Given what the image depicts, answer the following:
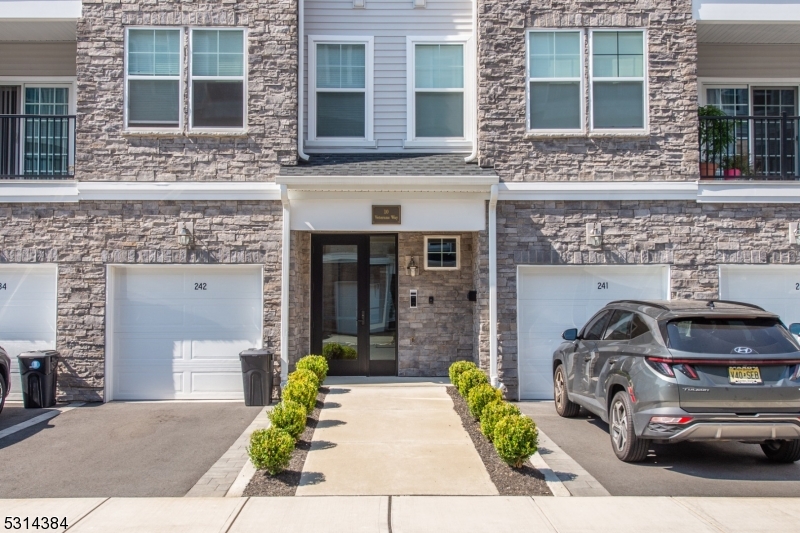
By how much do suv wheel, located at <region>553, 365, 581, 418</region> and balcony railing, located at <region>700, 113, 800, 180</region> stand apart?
4.61m

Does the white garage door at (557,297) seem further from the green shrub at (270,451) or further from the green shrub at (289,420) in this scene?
the green shrub at (270,451)

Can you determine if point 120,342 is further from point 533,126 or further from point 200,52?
point 533,126

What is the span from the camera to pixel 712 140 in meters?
11.7

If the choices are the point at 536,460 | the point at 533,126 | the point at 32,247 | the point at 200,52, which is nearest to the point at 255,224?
the point at 200,52

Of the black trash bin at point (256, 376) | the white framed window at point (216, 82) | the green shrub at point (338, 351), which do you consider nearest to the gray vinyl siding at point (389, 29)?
the white framed window at point (216, 82)

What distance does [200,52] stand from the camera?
36.1 ft

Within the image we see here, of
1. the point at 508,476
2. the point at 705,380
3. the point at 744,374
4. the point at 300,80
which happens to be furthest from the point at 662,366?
the point at 300,80

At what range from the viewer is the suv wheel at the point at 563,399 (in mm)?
9398

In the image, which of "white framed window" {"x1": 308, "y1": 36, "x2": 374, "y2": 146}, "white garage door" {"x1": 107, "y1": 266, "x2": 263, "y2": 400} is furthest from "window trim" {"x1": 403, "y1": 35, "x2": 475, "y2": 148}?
"white garage door" {"x1": 107, "y1": 266, "x2": 263, "y2": 400}

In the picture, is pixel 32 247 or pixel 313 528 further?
pixel 32 247

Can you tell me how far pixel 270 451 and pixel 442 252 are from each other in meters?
6.42

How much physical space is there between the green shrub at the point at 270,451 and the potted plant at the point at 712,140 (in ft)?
28.7

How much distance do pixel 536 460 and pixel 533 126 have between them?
5953 mm

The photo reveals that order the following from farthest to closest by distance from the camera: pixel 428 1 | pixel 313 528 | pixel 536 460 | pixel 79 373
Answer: pixel 428 1
pixel 79 373
pixel 536 460
pixel 313 528
